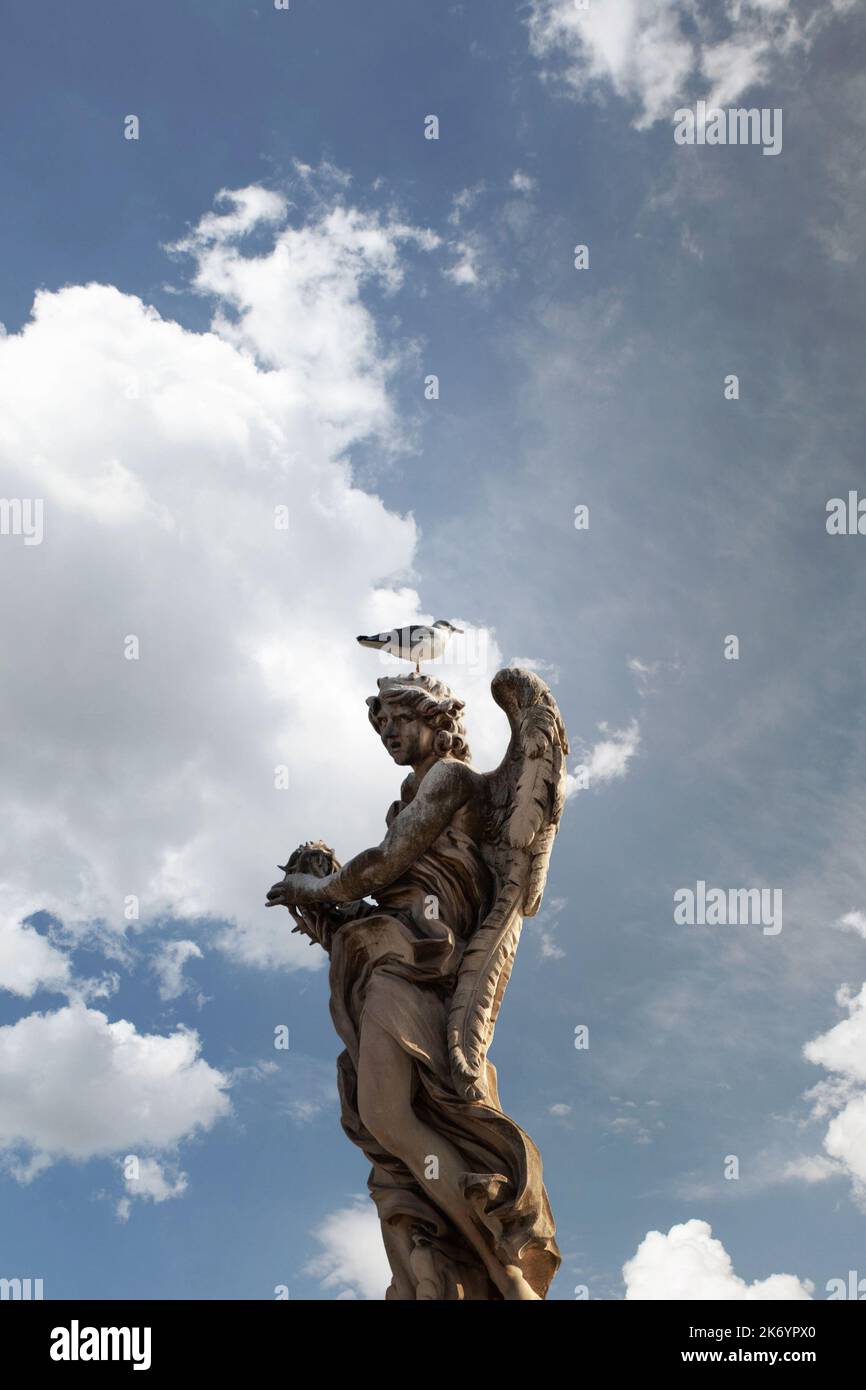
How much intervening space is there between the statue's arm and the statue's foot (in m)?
2.62

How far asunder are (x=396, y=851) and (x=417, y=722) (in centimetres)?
105

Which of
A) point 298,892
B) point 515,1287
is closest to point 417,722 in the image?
point 298,892

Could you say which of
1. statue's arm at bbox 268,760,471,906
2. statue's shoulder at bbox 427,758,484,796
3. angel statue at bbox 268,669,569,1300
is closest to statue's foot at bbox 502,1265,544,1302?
angel statue at bbox 268,669,569,1300

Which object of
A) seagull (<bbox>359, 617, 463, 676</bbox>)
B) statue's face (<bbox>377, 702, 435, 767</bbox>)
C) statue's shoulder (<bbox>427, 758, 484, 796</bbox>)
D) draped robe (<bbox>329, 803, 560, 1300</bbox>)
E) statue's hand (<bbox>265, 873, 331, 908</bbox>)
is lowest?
draped robe (<bbox>329, 803, 560, 1300</bbox>)

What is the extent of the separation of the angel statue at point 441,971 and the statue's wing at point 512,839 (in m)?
0.01

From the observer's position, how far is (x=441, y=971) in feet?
30.6

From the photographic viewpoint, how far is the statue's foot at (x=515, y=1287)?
841cm

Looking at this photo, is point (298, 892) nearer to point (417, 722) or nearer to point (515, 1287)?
point (417, 722)

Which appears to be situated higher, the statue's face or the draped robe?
the statue's face

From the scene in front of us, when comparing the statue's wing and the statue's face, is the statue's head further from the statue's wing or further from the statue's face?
the statue's wing

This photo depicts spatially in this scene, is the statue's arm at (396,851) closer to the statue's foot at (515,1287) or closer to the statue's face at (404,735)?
the statue's face at (404,735)

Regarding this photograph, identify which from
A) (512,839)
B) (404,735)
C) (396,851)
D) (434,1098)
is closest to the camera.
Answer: (434,1098)

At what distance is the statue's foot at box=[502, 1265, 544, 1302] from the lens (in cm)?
841
